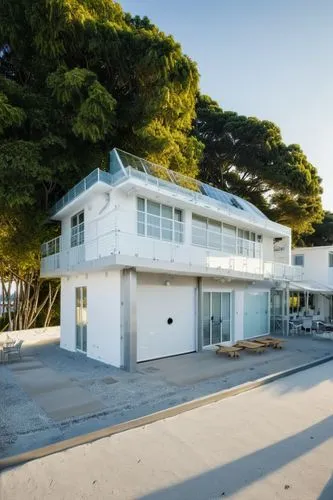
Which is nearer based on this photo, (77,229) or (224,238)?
(77,229)

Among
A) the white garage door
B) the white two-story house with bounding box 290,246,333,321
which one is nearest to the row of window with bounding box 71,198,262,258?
the white garage door

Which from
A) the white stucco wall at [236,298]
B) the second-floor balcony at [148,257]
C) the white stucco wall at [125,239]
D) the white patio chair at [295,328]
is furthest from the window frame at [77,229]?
the white patio chair at [295,328]

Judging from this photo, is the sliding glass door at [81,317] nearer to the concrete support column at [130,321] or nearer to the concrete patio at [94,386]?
the concrete patio at [94,386]

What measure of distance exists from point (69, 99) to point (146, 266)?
26.7ft

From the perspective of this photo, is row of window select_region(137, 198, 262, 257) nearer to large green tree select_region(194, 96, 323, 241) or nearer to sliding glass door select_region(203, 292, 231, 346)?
sliding glass door select_region(203, 292, 231, 346)

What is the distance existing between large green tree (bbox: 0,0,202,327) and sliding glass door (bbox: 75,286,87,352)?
4161 mm

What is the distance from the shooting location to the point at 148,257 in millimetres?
11359

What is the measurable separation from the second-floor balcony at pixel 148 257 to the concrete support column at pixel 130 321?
2.00 ft

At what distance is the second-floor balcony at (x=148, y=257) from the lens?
10664mm

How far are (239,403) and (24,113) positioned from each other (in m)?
13.1

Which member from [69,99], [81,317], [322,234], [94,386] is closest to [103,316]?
[81,317]

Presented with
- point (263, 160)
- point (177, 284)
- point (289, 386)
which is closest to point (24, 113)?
point (177, 284)

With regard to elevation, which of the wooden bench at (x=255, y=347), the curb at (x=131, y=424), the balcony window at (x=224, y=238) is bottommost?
the wooden bench at (x=255, y=347)

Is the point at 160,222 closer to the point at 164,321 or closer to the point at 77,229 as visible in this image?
the point at 164,321
